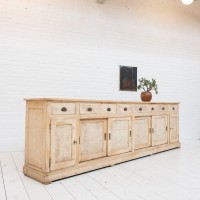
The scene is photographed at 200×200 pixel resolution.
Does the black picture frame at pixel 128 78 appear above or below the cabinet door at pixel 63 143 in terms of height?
above

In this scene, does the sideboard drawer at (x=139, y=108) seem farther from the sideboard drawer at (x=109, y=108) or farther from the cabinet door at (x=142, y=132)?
the sideboard drawer at (x=109, y=108)

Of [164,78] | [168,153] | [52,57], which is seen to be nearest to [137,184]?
[168,153]

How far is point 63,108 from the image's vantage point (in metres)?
2.66

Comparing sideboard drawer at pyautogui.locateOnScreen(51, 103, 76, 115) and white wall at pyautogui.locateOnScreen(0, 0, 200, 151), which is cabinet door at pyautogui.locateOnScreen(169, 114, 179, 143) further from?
sideboard drawer at pyautogui.locateOnScreen(51, 103, 76, 115)

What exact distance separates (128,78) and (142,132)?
162cm

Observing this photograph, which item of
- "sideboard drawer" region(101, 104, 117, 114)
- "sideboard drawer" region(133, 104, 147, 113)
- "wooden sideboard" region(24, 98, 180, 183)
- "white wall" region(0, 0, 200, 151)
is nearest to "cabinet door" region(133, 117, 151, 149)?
"wooden sideboard" region(24, 98, 180, 183)

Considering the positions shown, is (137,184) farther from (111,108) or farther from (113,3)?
(113,3)

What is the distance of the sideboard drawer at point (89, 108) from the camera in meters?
2.87

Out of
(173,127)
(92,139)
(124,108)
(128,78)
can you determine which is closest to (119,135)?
(124,108)

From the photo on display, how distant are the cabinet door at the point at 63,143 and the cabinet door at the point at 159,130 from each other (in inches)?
71.7

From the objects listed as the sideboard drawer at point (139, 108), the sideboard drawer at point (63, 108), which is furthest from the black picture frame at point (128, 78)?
the sideboard drawer at point (63, 108)

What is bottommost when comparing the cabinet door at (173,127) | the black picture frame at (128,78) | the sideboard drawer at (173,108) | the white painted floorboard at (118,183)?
the white painted floorboard at (118,183)

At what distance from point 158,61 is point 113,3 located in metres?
1.70

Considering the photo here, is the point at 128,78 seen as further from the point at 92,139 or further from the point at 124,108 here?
the point at 92,139
